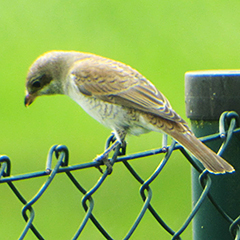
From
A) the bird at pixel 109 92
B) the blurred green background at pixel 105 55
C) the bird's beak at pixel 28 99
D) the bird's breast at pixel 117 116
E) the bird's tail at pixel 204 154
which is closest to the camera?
the bird's tail at pixel 204 154

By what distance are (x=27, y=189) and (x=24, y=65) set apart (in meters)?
3.62

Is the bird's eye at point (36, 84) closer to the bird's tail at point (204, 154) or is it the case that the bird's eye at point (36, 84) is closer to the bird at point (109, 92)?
the bird at point (109, 92)

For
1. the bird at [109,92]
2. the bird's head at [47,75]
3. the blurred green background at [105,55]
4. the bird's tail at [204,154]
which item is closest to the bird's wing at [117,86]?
the bird at [109,92]

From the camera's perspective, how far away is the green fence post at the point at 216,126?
3068 millimetres

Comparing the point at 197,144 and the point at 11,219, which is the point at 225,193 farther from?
the point at 11,219

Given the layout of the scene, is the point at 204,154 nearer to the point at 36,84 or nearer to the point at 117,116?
the point at 117,116

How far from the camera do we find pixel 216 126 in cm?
311

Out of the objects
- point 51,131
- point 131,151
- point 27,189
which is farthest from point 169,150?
point 51,131

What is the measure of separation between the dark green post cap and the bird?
2.03 ft

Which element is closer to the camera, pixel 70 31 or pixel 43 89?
pixel 43 89

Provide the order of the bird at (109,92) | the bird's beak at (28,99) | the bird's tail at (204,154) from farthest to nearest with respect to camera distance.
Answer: the bird's beak at (28,99)
the bird at (109,92)
the bird's tail at (204,154)

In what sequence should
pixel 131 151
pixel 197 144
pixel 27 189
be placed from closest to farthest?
1. pixel 197 144
2. pixel 27 189
3. pixel 131 151

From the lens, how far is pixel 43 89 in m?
4.56

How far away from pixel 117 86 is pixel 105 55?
6.27m
